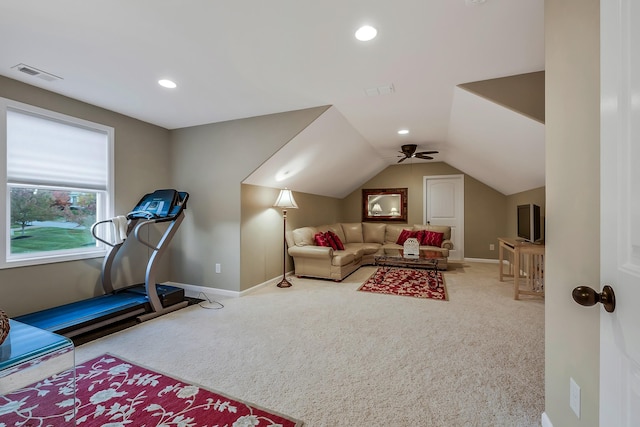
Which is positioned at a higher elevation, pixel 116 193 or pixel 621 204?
pixel 116 193

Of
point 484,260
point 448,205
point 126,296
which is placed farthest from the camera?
point 448,205

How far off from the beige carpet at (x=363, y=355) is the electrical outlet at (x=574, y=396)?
19.6 inches

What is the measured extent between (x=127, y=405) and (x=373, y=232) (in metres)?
5.96

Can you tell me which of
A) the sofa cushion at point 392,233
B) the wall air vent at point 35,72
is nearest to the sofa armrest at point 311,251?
the sofa cushion at point 392,233

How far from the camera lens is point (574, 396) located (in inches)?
48.1

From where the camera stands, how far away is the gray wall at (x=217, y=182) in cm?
384

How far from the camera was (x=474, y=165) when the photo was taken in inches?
218

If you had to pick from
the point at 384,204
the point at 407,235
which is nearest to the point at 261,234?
the point at 407,235

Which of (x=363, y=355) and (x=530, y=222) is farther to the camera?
(x=530, y=222)

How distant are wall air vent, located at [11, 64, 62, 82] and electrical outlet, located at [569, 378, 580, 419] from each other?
14.4ft

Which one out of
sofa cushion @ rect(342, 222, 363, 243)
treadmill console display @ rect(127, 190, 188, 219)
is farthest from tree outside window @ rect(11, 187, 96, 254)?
sofa cushion @ rect(342, 222, 363, 243)

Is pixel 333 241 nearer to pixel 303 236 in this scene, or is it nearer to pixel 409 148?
pixel 303 236

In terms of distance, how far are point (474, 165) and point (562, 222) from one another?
15.5 feet

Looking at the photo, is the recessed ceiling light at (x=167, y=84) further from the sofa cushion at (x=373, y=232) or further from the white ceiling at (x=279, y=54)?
the sofa cushion at (x=373, y=232)
